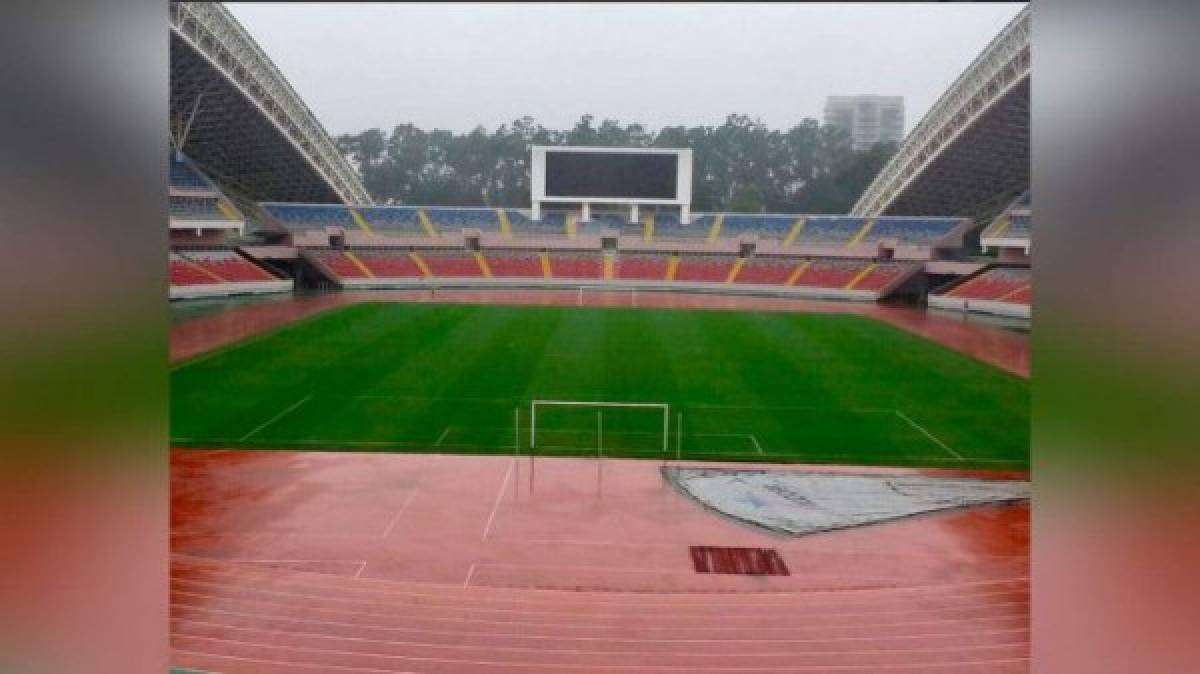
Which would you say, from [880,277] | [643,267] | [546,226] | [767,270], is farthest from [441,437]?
[546,226]

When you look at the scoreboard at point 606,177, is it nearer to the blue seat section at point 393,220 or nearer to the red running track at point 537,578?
the blue seat section at point 393,220

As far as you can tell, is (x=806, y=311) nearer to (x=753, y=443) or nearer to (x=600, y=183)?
(x=600, y=183)

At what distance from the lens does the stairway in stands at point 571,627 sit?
6.31 metres

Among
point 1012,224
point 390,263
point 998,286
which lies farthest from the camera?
point 390,263

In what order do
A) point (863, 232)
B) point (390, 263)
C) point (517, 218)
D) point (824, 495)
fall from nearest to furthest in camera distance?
point (824, 495) < point (390, 263) < point (863, 232) < point (517, 218)

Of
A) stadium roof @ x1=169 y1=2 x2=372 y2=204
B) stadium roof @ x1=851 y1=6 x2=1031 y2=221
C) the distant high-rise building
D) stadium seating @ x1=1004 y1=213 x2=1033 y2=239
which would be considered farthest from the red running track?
the distant high-rise building

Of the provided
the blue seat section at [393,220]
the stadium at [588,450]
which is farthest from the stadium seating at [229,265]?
the blue seat section at [393,220]

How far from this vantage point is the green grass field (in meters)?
13.9

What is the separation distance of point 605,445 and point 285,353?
9890 millimetres

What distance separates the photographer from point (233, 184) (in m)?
43.6

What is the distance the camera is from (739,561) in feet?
30.9

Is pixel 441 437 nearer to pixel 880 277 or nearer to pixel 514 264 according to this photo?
pixel 880 277

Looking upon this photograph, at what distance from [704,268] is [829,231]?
20.3 ft
